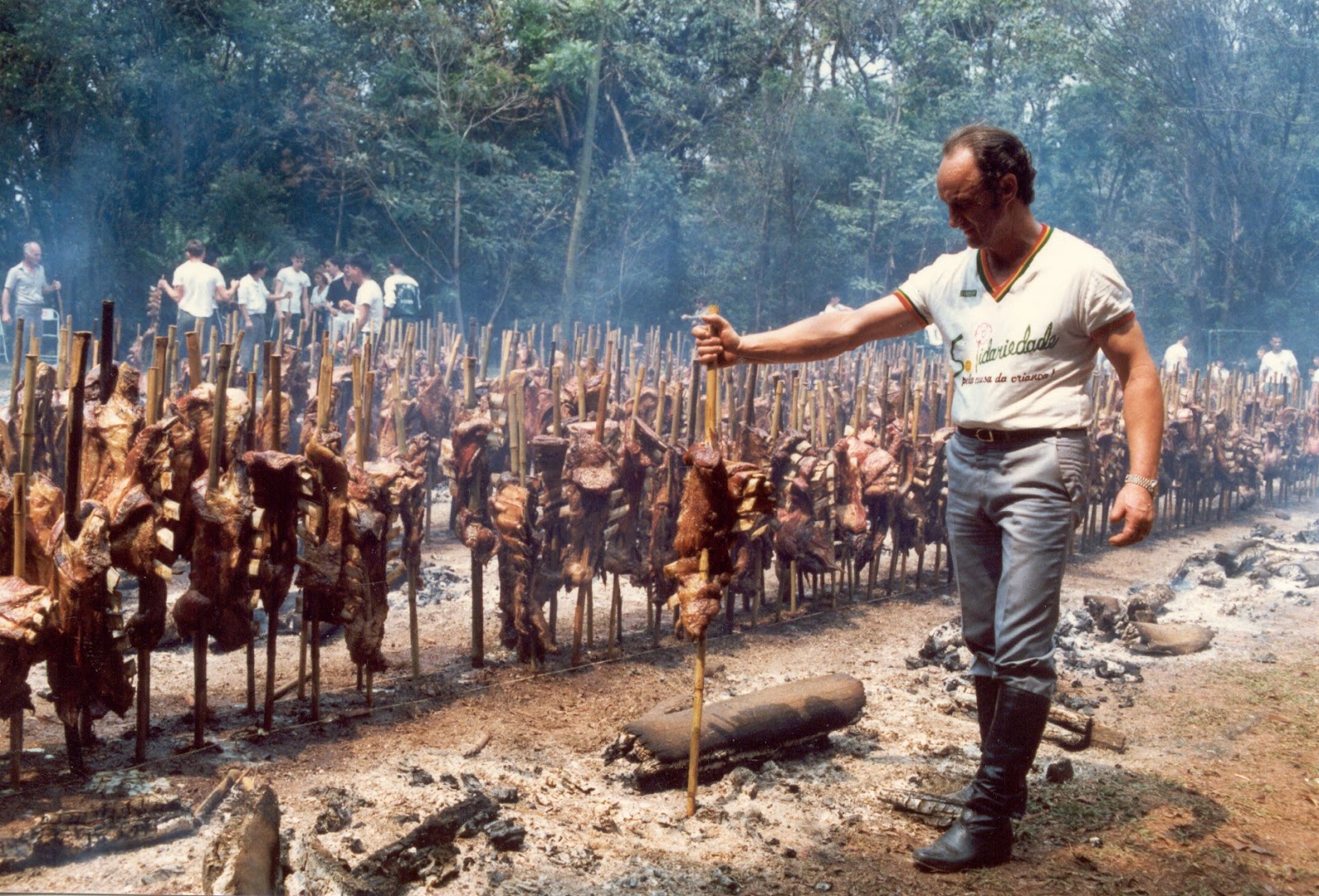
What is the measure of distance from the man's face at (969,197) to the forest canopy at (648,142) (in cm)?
1476

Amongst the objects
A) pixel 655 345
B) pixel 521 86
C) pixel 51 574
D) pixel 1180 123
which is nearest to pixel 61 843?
pixel 51 574

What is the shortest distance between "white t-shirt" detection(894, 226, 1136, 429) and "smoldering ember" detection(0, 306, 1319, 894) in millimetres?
917

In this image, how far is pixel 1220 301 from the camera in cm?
2902

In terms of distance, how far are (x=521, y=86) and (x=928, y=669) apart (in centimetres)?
1909

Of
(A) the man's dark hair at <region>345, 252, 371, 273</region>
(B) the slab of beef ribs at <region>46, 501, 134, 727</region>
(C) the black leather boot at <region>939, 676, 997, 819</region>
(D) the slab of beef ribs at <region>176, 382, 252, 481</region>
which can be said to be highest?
(A) the man's dark hair at <region>345, 252, 371, 273</region>

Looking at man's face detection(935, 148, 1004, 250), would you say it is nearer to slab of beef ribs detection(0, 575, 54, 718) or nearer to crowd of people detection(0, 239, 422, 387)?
slab of beef ribs detection(0, 575, 54, 718)

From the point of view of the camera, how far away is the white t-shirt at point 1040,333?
11.1ft

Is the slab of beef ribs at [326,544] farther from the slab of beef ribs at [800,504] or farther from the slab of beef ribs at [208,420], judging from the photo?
the slab of beef ribs at [800,504]

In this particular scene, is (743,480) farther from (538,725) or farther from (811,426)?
(811,426)

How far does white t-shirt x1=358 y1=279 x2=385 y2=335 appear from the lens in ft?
42.0

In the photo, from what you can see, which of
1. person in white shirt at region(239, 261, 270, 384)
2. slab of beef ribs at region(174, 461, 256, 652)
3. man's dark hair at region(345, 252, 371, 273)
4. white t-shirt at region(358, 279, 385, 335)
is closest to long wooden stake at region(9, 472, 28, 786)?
slab of beef ribs at region(174, 461, 256, 652)

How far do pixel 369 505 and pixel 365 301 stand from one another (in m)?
8.79

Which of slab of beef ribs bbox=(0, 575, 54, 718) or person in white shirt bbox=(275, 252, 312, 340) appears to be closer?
slab of beef ribs bbox=(0, 575, 54, 718)

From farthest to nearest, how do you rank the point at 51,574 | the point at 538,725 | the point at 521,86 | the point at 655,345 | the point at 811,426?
the point at 521,86
the point at 655,345
the point at 811,426
the point at 538,725
the point at 51,574
